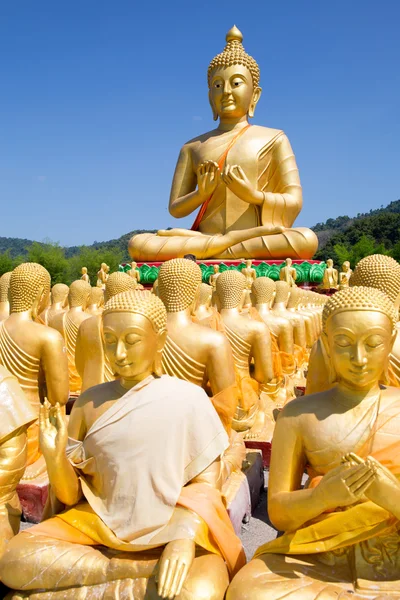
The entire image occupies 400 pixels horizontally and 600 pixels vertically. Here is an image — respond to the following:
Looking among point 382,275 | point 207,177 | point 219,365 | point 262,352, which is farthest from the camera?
point 207,177

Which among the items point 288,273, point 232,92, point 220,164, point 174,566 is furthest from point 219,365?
point 232,92

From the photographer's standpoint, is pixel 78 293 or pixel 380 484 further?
pixel 78 293

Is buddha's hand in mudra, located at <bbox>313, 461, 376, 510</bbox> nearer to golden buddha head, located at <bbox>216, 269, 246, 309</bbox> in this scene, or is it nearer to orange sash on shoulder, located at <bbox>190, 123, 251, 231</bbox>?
golden buddha head, located at <bbox>216, 269, 246, 309</bbox>

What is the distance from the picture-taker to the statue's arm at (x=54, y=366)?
11.9ft

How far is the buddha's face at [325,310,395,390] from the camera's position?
2.02 metres

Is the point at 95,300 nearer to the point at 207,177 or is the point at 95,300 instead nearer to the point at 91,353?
the point at 91,353

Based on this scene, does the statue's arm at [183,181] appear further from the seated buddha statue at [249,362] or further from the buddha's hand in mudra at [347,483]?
the buddha's hand in mudra at [347,483]

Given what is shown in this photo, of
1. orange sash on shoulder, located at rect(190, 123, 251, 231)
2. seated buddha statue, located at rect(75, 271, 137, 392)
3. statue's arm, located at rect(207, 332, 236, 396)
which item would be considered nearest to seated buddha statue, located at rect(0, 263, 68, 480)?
seated buddha statue, located at rect(75, 271, 137, 392)

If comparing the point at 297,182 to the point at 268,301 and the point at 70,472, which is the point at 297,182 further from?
the point at 70,472

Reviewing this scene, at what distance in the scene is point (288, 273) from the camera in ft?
32.6

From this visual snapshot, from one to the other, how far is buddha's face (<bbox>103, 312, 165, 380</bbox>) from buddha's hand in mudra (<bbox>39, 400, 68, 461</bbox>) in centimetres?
29

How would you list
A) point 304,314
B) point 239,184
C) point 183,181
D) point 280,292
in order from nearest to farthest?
point 280,292 → point 304,314 → point 239,184 → point 183,181

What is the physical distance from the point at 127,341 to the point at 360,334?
88cm

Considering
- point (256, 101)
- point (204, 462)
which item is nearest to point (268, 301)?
point (204, 462)
